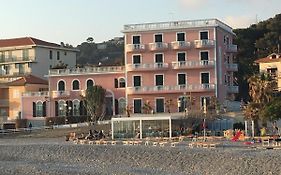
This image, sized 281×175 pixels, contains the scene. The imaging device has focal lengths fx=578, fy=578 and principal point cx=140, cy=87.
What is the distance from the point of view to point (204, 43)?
51188 millimetres

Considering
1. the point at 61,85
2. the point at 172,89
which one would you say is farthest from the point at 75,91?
the point at 172,89

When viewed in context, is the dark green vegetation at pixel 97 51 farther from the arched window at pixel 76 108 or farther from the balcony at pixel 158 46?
the balcony at pixel 158 46

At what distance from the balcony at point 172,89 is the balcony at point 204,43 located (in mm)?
3461

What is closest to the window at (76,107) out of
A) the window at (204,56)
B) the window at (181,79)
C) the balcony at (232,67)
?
the window at (181,79)

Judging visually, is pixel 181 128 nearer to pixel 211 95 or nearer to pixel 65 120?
pixel 211 95

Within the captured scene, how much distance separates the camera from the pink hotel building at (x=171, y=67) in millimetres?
51375

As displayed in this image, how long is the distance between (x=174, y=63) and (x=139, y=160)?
23.8 m

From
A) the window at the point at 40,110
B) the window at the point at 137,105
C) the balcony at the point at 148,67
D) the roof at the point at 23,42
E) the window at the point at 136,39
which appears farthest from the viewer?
the roof at the point at 23,42

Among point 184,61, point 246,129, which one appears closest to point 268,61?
point 184,61

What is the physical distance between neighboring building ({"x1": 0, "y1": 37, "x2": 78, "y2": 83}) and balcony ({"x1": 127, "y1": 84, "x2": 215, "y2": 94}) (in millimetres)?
18326

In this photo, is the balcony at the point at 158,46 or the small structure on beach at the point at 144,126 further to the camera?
the balcony at the point at 158,46

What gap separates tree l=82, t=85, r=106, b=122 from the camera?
52.2 metres

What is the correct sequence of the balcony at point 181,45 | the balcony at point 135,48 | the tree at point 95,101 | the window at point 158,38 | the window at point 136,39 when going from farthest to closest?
the window at point 136,39
the balcony at point 135,48
the window at point 158,38
the tree at point 95,101
the balcony at point 181,45

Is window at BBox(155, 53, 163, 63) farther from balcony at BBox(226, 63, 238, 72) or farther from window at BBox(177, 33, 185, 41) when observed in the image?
balcony at BBox(226, 63, 238, 72)
